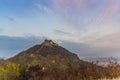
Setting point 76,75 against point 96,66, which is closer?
point 76,75

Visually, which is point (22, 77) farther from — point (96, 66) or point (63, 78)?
point (96, 66)

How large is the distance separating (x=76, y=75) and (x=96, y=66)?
129 ft

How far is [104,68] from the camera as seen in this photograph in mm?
125500

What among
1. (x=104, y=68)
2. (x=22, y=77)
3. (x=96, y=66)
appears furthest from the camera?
(x=96, y=66)

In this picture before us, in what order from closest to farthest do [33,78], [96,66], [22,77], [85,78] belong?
1. [33,78]
2. [22,77]
3. [85,78]
4. [96,66]

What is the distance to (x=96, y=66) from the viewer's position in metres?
155

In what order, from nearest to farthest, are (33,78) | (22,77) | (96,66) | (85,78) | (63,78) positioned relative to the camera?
(33,78) → (22,77) → (85,78) → (63,78) → (96,66)

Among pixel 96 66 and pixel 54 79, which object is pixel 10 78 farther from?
pixel 96 66

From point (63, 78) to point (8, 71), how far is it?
26.4 meters

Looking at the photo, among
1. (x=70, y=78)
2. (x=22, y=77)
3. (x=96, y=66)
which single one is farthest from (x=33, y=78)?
(x=96, y=66)

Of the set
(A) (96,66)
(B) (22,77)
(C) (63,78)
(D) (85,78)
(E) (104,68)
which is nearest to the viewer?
(B) (22,77)

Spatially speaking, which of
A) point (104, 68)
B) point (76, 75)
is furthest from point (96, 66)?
point (76, 75)

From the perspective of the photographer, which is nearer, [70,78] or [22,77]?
[22,77]

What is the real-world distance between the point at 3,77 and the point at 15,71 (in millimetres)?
7087
